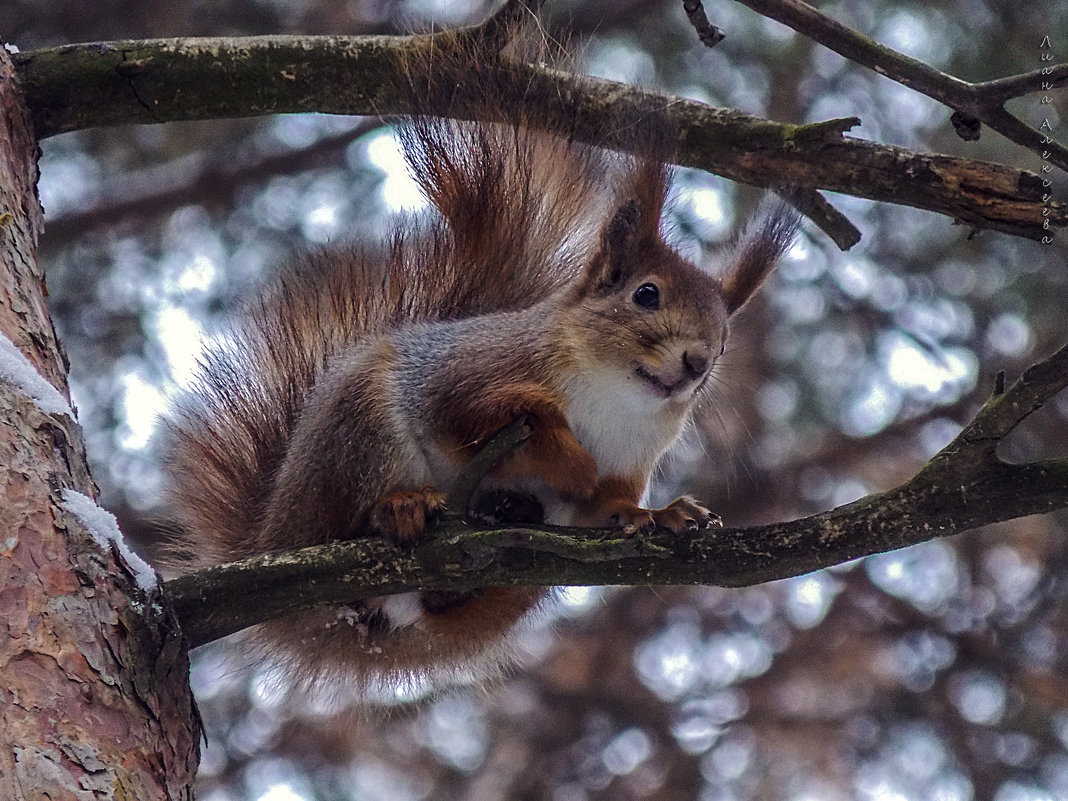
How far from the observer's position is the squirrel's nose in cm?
185

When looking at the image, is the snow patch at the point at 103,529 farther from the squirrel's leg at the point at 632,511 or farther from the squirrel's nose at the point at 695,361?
the squirrel's nose at the point at 695,361

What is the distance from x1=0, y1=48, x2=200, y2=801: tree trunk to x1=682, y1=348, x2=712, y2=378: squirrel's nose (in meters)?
0.88

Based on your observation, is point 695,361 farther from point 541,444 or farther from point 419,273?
point 419,273

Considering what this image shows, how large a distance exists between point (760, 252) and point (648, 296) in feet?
1.00

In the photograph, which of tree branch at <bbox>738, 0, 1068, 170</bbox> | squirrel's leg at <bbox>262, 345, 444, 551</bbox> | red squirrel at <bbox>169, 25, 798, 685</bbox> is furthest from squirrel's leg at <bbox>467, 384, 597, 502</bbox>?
tree branch at <bbox>738, 0, 1068, 170</bbox>

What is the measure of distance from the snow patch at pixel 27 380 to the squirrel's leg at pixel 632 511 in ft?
2.68

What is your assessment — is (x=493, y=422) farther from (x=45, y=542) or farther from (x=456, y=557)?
(x=45, y=542)

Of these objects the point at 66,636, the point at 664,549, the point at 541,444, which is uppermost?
Answer: the point at 541,444

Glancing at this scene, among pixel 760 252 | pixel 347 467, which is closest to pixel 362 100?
pixel 347 467

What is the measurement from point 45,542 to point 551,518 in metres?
0.83

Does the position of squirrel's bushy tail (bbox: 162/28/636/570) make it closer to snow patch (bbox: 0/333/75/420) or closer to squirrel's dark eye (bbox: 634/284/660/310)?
squirrel's dark eye (bbox: 634/284/660/310)

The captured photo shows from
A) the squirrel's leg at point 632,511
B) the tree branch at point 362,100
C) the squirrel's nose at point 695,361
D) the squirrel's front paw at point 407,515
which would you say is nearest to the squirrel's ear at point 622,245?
the tree branch at point 362,100

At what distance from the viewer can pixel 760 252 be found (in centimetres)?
215

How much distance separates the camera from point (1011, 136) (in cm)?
163
